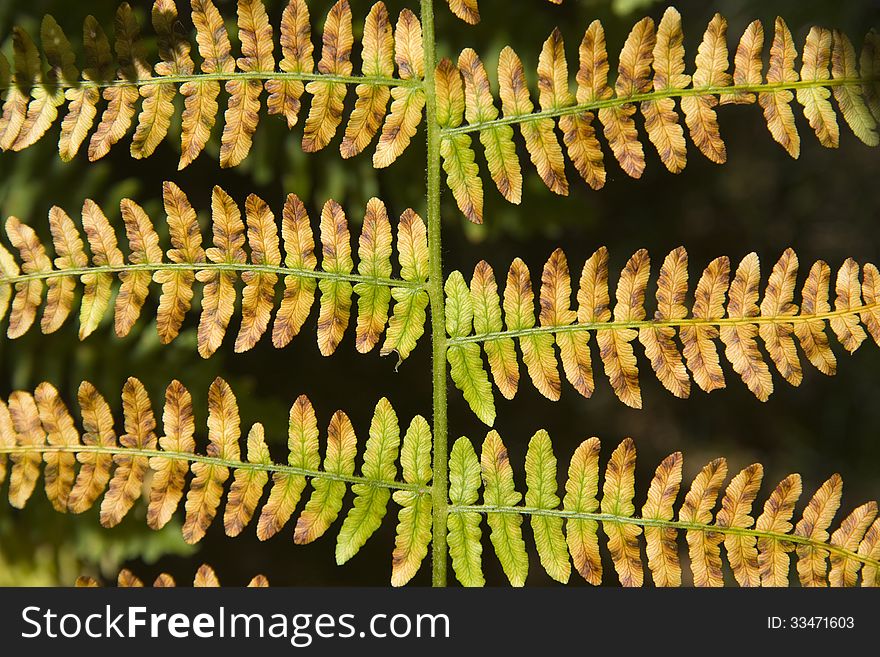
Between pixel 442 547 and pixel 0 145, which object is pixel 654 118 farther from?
pixel 0 145

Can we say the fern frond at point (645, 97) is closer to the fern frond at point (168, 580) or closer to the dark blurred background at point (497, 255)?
the dark blurred background at point (497, 255)

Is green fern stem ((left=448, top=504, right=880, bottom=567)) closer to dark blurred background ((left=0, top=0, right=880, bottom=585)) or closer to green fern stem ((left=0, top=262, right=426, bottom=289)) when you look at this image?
green fern stem ((left=0, top=262, right=426, bottom=289))

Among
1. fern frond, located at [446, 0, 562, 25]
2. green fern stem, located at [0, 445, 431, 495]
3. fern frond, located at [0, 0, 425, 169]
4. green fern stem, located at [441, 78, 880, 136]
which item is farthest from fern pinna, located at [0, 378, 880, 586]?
fern frond, located at [446, 0, 562, 25]

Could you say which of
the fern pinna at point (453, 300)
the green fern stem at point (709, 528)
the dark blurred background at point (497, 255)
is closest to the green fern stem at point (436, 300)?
the fern pinna at point (453, 300)

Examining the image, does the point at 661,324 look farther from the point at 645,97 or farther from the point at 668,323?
the point at 645,97

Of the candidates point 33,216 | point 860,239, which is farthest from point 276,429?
point 860,239

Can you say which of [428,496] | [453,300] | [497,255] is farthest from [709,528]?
[497,255]
